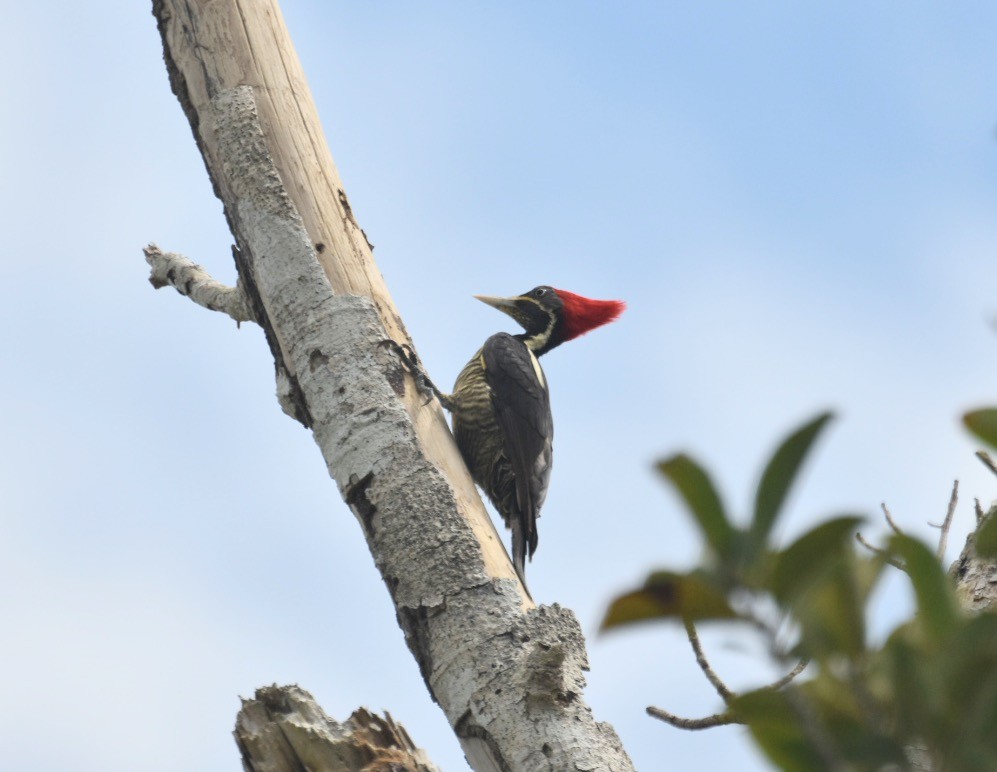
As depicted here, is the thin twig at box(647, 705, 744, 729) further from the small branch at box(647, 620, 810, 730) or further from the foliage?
the foliage

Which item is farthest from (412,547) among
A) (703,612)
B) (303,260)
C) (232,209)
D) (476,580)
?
(703,612)

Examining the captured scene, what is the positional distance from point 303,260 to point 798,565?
9.31 feet

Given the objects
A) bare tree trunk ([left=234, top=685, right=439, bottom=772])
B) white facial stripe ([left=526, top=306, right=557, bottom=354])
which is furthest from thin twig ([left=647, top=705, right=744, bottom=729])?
white facial stripe ([left=526, top=306, right=557, bottom=354])

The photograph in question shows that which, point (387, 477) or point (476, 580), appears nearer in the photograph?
point (476, 580)

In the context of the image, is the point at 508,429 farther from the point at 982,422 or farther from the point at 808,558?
the point at 808,558

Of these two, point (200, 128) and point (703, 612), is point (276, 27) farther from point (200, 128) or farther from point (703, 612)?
point (703, 612)

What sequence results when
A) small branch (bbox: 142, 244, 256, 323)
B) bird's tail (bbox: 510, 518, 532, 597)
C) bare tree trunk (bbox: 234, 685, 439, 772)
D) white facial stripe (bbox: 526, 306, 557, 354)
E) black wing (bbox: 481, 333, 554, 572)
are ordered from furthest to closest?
white facial stripe (bbox: 526, 306, 557, 354)
black wing (bbox: 481, 333, 554, 572)
bird's tail (bbox: 510, 518, 532, 597)
small branch (bbox: 142, 244, 256, 323)
bare tree trunk (bbox: 234, 685, 439, 772)

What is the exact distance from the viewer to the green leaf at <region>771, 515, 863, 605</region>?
23.6 inches

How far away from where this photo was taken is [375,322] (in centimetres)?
330

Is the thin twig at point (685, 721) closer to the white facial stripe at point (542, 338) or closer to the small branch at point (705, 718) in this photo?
the small branch at point (705, 718)

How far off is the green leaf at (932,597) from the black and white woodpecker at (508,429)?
329 cm

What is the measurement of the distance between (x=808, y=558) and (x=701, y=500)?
64 mm

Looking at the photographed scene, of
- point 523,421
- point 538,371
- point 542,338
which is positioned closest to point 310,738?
point 523,421

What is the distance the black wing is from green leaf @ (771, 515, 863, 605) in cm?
351
